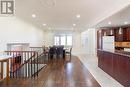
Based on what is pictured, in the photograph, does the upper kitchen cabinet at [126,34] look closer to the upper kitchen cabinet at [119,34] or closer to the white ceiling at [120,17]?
the upper kitchen cabinet at [119,34]

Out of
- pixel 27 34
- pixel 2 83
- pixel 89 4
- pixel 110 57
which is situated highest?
pixel 89 4

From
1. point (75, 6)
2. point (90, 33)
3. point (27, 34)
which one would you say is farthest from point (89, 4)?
point (90, 33)

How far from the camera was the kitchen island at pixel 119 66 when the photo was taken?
4.80m

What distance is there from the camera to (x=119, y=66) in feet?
17.9

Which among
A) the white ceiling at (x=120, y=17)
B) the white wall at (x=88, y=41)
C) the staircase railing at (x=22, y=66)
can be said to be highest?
the white ceiling at (x=120, y=17)

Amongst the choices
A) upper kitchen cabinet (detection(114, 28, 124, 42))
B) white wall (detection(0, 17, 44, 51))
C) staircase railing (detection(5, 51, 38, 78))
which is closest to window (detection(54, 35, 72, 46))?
upper kitchen cabinet (detection(114, 28, 124, 42))

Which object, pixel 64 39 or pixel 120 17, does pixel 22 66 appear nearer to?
pixel 120 17

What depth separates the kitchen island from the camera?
4.80 m

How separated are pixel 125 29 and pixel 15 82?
9050mm

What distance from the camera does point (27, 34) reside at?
10664 millimetres

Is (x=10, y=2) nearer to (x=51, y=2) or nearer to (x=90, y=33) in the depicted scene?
(x=51, y=2)

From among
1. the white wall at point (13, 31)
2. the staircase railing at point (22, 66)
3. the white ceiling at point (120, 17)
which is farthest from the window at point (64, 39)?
the white ceiling at point (120, 17)

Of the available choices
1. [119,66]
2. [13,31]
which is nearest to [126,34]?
[119,66]

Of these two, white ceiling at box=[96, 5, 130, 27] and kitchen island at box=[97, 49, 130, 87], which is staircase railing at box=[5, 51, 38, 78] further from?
white ceiling at box=[96, 5, 130, 27]
